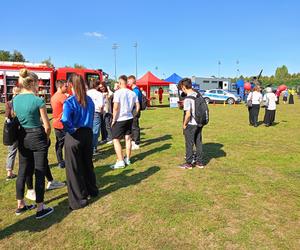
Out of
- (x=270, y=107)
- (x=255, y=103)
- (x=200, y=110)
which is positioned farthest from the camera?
(x=270, y=107)

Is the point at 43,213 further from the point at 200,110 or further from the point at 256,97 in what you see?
the point at 256,97

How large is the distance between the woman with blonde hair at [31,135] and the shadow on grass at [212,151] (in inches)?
139

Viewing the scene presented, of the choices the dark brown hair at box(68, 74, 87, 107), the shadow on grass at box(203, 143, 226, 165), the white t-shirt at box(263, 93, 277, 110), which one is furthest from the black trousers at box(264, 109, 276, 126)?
the dark brown hair at box(68, 74, 87, 107)

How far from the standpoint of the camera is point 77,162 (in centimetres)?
385

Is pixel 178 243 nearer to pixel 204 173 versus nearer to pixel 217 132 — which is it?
pixel 204 173

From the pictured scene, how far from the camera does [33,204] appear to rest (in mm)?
4086

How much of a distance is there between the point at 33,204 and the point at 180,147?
172 inches

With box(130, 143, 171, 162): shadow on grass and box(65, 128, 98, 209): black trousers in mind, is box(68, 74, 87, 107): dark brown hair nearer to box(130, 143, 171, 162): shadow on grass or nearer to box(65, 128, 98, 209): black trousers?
box(65, 128, 98, 209): black trousers

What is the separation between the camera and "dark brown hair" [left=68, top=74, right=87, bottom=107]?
12.2 feet

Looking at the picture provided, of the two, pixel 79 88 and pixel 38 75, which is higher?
pixel 38 75

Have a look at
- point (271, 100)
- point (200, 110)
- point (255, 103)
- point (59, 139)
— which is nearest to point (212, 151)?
point (200, 110)

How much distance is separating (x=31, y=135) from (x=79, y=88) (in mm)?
845

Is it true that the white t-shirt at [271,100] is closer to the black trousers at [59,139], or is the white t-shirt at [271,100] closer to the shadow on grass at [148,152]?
the shadow on grass at [148,152]

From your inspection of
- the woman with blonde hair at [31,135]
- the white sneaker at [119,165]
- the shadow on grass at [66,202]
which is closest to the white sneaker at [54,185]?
the shadow on grass at [66,202]
